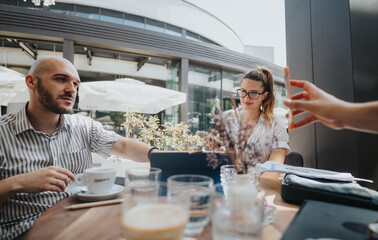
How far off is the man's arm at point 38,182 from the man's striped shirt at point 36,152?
239 millimetres

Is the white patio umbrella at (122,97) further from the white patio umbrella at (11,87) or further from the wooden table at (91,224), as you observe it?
the wooden table at (91,224)

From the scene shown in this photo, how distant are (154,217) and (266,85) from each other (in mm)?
1986

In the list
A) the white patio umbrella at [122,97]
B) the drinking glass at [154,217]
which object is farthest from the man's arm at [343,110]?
the white patio umbrella at [122,97]

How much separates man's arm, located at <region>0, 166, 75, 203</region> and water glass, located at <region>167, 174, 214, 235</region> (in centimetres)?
65

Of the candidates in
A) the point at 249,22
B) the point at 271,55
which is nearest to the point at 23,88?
the point at 249,22

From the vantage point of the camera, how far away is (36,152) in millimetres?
1410

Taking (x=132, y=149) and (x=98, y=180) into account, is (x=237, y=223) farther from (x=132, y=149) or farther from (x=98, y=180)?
(x=132, y=149)

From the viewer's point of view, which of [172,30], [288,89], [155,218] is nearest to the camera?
[155,218]

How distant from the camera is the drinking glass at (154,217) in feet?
1.53

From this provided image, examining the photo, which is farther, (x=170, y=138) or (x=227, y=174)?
(x=170, y=138)

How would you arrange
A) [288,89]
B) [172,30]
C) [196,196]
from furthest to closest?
[172,30] → [288,89] → [196,196]

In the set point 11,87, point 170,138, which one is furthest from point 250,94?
point 11,87

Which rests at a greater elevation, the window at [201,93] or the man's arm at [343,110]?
the window at [201,93]

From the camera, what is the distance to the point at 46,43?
607 centimetres
